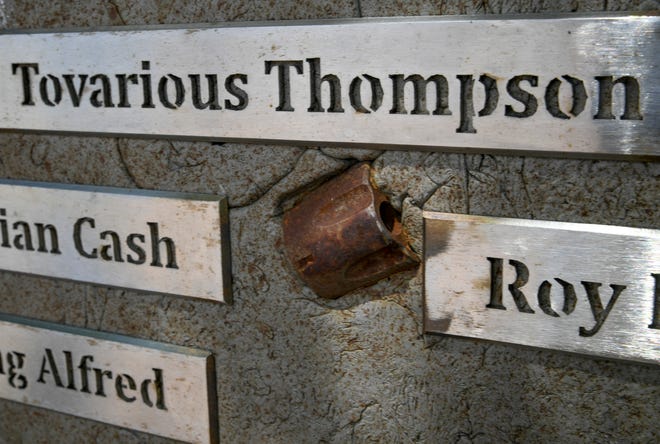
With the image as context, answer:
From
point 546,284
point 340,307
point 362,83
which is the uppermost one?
point 362,83

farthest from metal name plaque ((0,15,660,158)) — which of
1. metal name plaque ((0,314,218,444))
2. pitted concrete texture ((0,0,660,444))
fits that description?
metal name plaque ((0,314,218,444))

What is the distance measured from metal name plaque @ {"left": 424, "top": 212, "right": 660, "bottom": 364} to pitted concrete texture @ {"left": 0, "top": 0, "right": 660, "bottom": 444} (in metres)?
0.03

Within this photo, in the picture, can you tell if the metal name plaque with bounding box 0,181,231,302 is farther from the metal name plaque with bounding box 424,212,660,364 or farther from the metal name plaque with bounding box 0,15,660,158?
the metal name plaque with bounding box 424,212,660,364

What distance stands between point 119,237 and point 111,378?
0.32 metres

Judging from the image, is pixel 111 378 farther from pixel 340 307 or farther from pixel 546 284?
pixel 546 284

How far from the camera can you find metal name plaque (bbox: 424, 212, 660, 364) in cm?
124

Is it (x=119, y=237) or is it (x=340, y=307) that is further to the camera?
(x=119, y=237)

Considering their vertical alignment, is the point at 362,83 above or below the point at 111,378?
above

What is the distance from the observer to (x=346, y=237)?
4.58 ft

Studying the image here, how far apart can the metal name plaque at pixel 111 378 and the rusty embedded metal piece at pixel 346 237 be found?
339 mm

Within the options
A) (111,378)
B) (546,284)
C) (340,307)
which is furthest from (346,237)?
(111,378)

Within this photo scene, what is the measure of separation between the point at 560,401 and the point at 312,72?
690 millimetres

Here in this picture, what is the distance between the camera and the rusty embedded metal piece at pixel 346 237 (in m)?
1.38

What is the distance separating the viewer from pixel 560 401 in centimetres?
135
